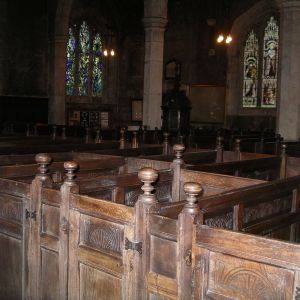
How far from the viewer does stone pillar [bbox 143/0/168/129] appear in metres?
13.7

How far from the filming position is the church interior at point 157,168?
2.42 m

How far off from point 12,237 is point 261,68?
16.6m

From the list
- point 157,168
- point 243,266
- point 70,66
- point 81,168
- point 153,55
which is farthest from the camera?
point 70,66

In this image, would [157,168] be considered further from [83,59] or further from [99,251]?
[83,59]

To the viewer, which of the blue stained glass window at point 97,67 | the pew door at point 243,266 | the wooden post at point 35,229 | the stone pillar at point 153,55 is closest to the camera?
the pew door at point 243,266

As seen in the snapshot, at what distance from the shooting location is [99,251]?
291cm

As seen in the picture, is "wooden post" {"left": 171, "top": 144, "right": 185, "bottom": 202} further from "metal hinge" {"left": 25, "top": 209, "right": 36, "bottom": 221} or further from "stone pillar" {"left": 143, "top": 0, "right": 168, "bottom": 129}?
"stone pillar" {"left": 143, "top": 0, "right": 168, "bottom": 129}

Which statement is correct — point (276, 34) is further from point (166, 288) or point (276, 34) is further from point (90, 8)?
point (166, 288)

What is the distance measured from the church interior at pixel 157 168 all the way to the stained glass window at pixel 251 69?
6 centimetres

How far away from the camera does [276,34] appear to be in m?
18.4

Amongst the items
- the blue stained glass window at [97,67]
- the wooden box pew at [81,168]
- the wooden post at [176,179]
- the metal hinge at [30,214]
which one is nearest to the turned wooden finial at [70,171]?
the metal hinge at [30,214]

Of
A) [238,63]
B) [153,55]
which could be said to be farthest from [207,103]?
[153,55]

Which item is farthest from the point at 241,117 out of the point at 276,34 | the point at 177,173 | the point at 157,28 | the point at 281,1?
the point at 177,173

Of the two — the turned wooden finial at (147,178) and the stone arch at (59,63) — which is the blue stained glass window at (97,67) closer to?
the stone arch at (59,63)
